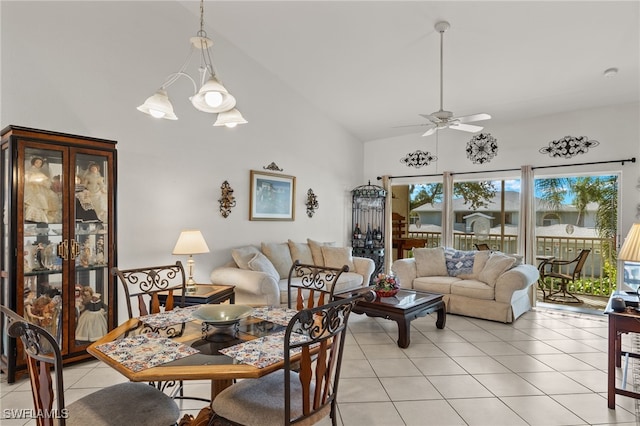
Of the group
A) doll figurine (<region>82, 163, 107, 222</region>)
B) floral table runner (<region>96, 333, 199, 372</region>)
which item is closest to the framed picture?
doll figurine (<region>82, 163, 107, 222</region>)

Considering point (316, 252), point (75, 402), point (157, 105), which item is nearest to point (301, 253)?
point (316, 252)

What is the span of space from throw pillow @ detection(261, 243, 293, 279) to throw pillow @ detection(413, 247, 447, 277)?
2.02 m

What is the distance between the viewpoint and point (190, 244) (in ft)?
12.0

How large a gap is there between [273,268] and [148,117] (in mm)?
2266

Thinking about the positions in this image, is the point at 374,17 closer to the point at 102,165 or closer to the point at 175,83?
the point at 175,83

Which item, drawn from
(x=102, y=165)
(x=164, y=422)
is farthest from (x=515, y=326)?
(x=102, y=165)

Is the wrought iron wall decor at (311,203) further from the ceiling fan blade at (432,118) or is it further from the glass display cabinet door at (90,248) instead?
the glass display cabinet door at (90,248)

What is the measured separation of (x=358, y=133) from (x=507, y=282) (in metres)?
3.81

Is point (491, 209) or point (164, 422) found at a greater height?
point (491, 209)

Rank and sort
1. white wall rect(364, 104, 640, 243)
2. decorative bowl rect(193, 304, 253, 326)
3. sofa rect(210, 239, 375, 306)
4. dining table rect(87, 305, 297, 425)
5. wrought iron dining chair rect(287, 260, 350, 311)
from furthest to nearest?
1. white wall rect(364, 104, 640, 243)
2. sofa rect(210, 239, 375, 306)
3. wrought iron dining chair rect(287, 260, 350, 311)
4. decorative bowl rect(193, 304, 253, 326)
5. dining table rect(87, 305, 297, 425)

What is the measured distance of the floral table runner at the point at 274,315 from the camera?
2.09 meters

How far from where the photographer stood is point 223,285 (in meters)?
4.16

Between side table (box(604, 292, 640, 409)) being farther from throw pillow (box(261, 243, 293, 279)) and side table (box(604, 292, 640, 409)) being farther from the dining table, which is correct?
throw pillow (box(261, 243, 293, 279))

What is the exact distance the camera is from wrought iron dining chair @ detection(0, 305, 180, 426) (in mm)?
1274
